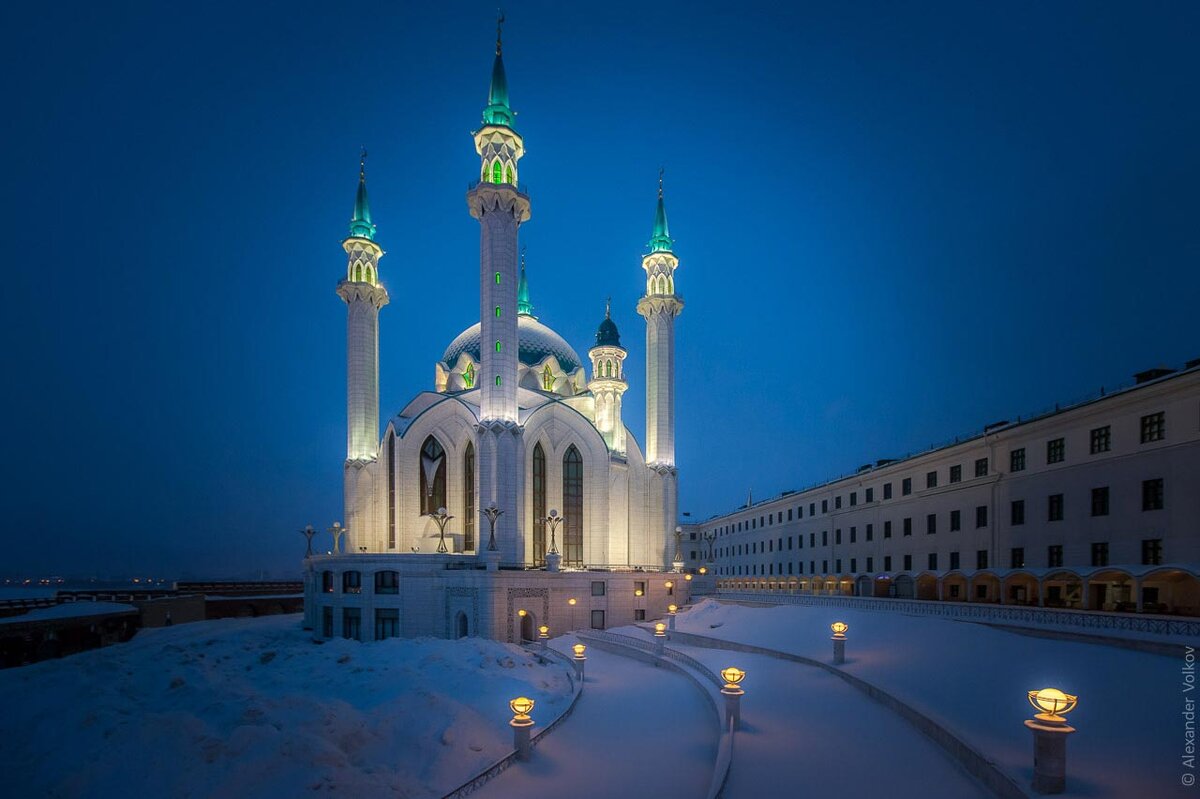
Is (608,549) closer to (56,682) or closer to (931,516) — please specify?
(931,516)

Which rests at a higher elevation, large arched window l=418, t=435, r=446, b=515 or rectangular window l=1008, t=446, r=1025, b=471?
rectangular window l=1008, t=446, r=1025, b=471

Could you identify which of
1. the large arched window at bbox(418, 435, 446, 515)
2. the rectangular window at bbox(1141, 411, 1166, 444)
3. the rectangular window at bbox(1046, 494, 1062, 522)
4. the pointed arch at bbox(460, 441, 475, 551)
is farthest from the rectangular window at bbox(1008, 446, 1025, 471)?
the large arched window at bbox(418, 435, 446, 515)

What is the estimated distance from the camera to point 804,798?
11.6 m

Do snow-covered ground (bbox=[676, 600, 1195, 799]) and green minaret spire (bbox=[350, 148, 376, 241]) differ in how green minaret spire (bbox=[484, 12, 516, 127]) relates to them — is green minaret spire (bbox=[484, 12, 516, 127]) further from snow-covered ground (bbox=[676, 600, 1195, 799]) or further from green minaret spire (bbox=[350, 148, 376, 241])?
snow-covered ground (bbox=[676, 600, 1195, 799])

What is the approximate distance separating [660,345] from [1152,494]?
34.7 meters

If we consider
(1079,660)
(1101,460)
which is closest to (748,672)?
(1079,660)

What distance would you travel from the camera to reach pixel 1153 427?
914 inches

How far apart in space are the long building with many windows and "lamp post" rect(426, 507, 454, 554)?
2658cm

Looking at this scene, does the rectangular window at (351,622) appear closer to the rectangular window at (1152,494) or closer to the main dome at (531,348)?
the main dome at (531,348)

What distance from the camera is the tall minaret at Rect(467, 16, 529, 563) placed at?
41250mm

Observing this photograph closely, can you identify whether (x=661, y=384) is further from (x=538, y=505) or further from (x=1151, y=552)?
(x=1151, y=552)

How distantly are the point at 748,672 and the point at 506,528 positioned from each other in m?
22.2

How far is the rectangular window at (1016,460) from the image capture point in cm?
3012

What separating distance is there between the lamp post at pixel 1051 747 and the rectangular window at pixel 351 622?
37309 mm
